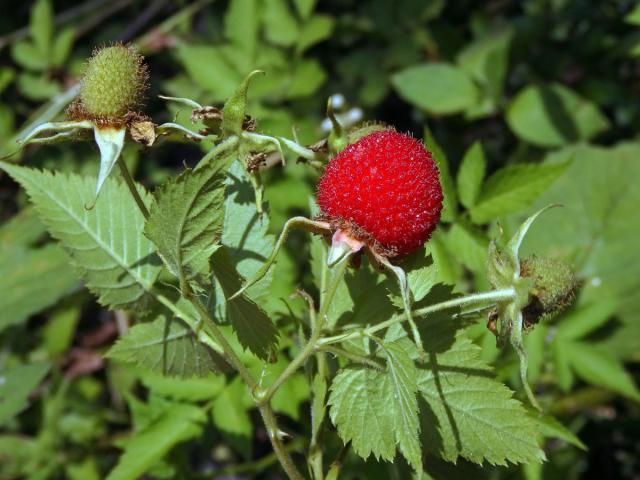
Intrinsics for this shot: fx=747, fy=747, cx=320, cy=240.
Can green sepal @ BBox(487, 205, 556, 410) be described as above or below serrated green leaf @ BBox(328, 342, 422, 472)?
above

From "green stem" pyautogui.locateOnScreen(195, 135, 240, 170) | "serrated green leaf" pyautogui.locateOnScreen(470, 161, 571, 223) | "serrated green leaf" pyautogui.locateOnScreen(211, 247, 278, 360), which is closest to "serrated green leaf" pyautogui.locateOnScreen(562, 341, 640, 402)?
"serrated green leaf" pyautogui.locateOnScreen(470, 161, 571, 223)

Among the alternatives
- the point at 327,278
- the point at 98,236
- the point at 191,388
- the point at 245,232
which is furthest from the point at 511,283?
the point at 191,388

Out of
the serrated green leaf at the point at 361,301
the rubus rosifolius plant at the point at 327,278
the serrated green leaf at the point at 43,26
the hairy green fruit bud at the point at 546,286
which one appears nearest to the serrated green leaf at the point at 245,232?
the rubus rosifolius plant at the point at 327,278

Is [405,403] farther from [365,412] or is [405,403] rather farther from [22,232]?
[22,232]

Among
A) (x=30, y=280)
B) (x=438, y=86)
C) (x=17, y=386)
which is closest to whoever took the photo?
(x=17, y=386)

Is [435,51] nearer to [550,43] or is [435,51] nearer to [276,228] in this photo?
[550,43]

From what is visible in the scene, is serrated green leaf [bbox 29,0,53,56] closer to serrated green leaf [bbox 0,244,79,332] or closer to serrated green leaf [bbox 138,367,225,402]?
serrated green leaf [bbox 0,244,79,332]
